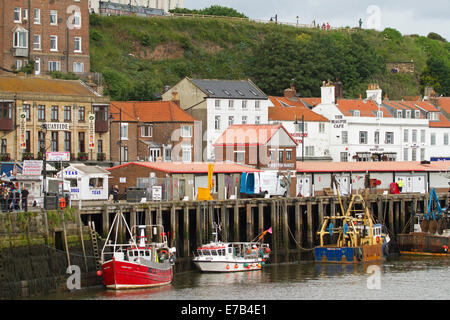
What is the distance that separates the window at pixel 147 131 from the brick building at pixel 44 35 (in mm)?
15284

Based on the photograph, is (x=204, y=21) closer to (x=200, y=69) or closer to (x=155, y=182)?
(x=200, y=69)

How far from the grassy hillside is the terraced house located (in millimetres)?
21227

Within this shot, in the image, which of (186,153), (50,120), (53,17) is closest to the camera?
(50,120)

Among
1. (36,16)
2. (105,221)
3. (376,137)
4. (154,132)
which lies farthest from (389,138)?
(105,221)

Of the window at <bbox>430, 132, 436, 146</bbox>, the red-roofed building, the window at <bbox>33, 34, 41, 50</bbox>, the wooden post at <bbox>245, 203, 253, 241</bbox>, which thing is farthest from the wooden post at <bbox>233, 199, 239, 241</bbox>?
the window at <bbox>430, 132, 436, 146</bbox>

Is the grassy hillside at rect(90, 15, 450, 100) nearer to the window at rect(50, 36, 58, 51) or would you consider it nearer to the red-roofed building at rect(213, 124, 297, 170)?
the window at rect(50, 36, 58, 51)

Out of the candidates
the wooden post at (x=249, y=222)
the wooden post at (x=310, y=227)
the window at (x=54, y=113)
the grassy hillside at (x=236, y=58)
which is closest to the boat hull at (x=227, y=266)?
the wooden post at (x=249, y=222)

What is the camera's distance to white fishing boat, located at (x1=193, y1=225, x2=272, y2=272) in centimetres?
6369

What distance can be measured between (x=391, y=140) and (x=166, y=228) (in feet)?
152

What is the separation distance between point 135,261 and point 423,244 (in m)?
27.6

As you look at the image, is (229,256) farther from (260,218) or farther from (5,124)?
(5,124)

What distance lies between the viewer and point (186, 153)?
93.0 m

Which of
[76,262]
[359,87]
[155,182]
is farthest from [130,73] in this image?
[76,262]

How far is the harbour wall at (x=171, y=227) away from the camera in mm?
53031
